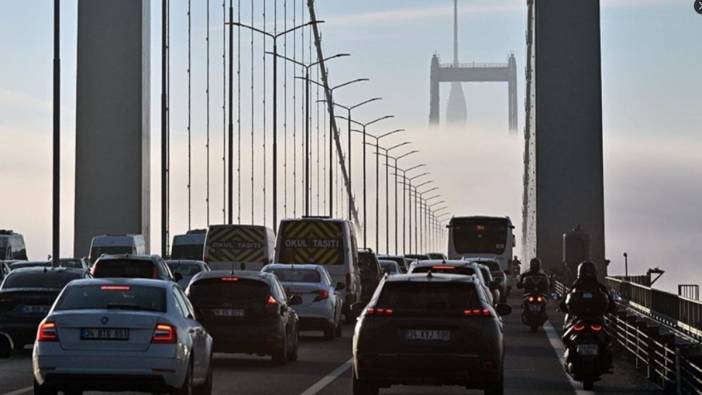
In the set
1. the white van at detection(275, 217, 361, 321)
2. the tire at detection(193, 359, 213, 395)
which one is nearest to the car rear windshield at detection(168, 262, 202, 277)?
the white van at detection(275, 217, 361, 321)

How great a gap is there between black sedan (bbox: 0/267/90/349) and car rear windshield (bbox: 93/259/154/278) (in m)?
6.82

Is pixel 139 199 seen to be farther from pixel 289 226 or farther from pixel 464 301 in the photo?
pixel 464 301

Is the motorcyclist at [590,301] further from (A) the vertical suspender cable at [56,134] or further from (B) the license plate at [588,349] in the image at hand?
(A) the vertical suspender cable at [56,134]

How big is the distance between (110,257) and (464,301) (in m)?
19.1

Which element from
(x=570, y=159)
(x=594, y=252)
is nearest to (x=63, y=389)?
(x=594, y=252)

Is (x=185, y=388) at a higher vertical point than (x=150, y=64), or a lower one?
lower

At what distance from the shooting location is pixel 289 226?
44.8m

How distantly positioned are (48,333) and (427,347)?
363cm

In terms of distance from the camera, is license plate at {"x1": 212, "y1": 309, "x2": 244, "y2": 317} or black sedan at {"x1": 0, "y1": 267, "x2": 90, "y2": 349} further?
black sedan at {"x1": 0, "y1": 267, "x2": 90, "y2": 349}

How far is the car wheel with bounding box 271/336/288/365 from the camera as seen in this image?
27.3 metres

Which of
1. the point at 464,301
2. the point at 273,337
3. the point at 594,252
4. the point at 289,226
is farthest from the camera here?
the point at 594,252

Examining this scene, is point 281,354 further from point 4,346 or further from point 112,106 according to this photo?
point 112,106

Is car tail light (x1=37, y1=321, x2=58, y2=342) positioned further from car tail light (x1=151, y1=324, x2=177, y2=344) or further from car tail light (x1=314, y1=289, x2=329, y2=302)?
car tail light (x1=314, y1=289, x2=329, y2=302)

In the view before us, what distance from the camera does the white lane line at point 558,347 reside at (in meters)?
22.8
